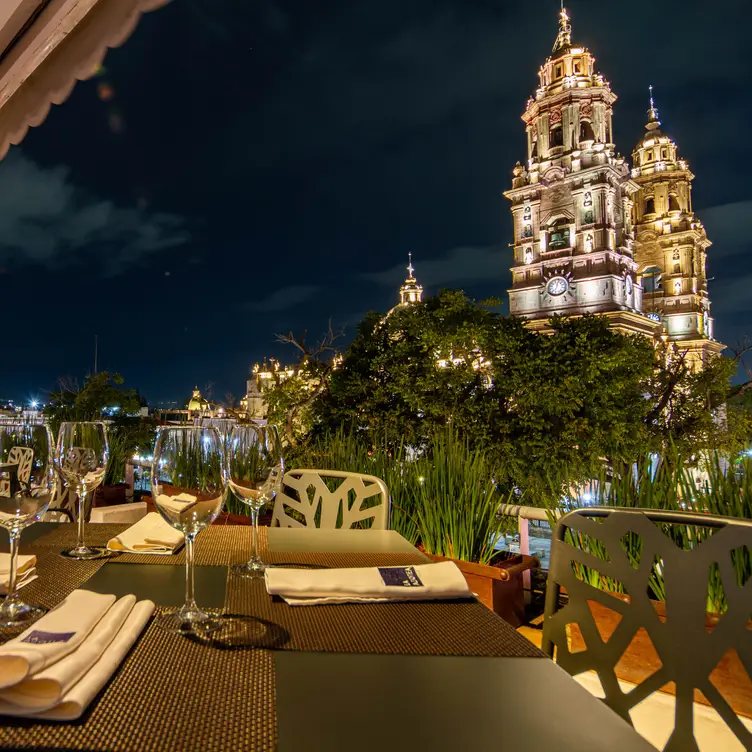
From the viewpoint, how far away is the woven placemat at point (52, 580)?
0.85m

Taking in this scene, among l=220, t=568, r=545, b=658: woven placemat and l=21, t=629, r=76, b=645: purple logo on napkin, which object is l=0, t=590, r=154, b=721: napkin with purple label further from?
l=220, t=568, r=545, b=658: woven placemat

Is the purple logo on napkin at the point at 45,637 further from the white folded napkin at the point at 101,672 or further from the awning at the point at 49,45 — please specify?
the awning at the point at 49,45

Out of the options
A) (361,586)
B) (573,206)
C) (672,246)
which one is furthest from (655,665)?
(672,246)

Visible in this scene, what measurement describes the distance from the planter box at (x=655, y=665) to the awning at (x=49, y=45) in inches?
95.9

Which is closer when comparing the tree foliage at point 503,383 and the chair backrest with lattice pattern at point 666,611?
the chair backrest with lattice pattern at point 666,611

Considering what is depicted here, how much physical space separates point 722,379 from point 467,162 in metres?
46.3

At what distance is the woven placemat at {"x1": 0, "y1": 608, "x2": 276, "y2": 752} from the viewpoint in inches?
19.1

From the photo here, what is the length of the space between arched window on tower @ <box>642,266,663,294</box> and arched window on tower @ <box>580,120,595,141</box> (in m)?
13.4

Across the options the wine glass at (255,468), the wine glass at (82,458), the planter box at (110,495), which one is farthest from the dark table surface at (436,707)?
the planter box at (110,495)

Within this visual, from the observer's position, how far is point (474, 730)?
20.6 inches

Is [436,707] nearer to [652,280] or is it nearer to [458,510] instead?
[458,510]

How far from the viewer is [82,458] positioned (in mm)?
1178

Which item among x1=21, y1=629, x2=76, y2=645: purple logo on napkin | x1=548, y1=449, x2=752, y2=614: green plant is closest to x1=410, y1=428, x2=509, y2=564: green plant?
x1=548, y1=449, x2=752, y2=614: green plant

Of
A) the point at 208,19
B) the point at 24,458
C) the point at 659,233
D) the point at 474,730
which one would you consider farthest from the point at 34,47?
the point at 659,233
